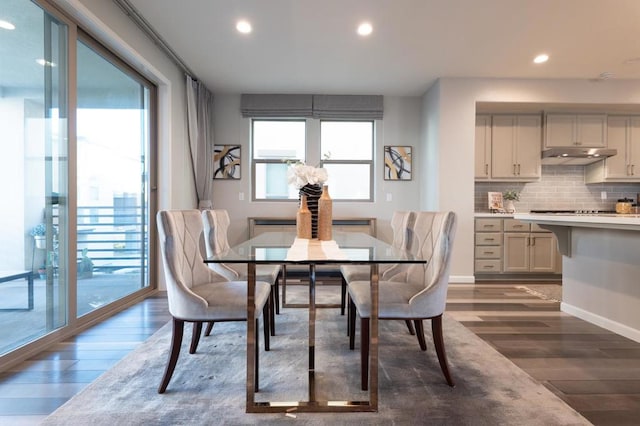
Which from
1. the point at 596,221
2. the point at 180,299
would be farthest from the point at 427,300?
the point at 596,221

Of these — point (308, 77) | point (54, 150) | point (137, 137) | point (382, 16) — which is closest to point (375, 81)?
point (308, 77)

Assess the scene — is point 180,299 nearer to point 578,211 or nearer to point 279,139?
point 279,139

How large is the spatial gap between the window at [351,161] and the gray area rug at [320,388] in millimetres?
2763

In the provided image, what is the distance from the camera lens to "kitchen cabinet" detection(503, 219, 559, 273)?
4.13 meters

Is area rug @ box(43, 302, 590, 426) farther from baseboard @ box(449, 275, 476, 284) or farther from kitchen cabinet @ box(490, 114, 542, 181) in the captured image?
kitchen cabinet @ box(490, 114, 542, 181)

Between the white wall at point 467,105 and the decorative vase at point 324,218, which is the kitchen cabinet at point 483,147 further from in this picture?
the decorative vase at point 324,218

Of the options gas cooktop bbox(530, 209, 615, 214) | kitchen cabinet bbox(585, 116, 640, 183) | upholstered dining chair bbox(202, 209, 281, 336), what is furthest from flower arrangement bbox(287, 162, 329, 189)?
kitchen cabinet bbox(585, 116, 640, 183)

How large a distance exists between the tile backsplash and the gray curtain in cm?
385

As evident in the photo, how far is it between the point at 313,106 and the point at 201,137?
5.17ft

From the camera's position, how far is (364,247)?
5.54 feet

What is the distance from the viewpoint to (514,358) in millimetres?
1986

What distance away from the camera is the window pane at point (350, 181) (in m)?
4.75

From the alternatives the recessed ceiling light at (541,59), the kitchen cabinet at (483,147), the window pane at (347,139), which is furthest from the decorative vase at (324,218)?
the kitchen cabinet at (483,147)

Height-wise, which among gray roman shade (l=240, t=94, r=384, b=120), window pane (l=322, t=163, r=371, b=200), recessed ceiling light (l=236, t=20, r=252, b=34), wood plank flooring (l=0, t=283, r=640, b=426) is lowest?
wood plank flooring (l=0, t=283, r=640, b=426)
